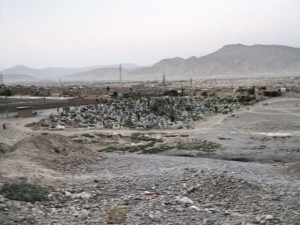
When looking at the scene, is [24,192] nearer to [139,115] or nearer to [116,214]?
[116,214]

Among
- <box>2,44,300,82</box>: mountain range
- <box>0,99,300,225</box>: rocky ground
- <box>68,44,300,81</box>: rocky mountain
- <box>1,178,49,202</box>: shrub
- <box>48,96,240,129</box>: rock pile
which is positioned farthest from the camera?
<box>68,44,300,81</box>: rocky mountain

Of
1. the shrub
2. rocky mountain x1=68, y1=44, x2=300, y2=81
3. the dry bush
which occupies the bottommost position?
the dry bush

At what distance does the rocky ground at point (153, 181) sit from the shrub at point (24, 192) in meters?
0.02

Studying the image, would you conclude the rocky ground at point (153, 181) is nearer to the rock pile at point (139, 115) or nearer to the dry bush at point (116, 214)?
the dry bush at point (116, 214)

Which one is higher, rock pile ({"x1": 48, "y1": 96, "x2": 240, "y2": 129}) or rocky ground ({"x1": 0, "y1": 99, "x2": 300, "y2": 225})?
rock pile ({"x1": 48, "y1": 96, "x2": 240, "y2": 129})

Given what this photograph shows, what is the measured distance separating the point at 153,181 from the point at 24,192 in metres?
3.45

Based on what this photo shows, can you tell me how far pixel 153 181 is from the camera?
11.8 metres

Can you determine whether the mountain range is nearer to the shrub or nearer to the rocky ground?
the rocky ground

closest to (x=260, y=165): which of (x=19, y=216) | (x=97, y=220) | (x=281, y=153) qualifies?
(x=281, y=153)

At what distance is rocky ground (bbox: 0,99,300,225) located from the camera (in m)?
9.09

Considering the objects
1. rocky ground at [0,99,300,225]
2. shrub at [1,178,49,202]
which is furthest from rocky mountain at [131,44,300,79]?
shrub at [1,178,49,202]

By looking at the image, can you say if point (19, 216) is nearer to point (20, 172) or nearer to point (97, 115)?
point (20, 172)

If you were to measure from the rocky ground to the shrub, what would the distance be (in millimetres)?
22

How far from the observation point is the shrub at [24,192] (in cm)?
976
